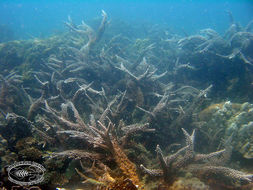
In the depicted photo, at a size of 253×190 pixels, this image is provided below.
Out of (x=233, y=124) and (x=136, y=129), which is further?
(x=233, y=124)

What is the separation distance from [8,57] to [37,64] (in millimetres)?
2443

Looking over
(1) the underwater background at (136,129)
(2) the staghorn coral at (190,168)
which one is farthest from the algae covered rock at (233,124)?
(2) the staghorn coral at (190,168)

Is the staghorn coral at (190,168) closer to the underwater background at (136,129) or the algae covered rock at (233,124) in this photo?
the underwater background at (136,129)

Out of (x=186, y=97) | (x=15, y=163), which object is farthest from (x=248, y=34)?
(x=15, y=163)

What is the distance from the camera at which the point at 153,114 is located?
333cm

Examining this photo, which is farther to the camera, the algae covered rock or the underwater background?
the algae covered rock

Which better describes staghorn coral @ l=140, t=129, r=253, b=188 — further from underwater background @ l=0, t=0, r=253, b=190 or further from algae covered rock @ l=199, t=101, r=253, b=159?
algae covered rock @ l=199, t=101, r=253, b=159

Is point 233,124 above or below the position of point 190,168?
above

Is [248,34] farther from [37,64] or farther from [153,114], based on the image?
[37,64]

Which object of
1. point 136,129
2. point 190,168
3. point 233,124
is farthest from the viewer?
point 233,124

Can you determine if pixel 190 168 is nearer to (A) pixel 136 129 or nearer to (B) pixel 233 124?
(A) pixel 136 129

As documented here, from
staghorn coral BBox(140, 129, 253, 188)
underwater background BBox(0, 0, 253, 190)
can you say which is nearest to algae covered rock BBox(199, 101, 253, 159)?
underwater background BBox(0, 0, 253, 190)

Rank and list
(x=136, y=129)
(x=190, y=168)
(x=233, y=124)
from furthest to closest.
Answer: (x=233, y=124)
(x=136, y=129)
(x=190, y=168)

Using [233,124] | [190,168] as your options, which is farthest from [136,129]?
[233,124]
